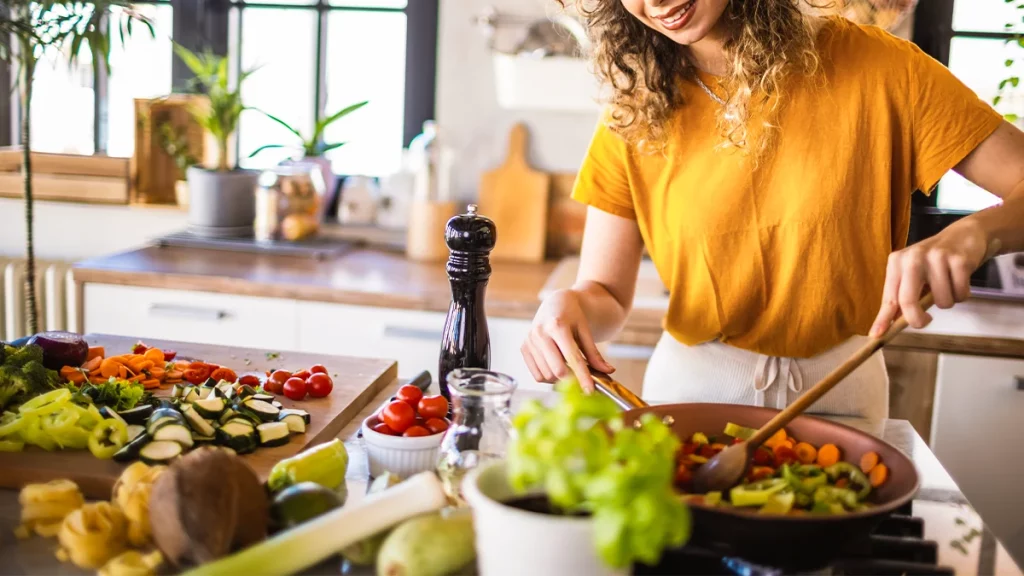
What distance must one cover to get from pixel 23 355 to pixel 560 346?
680 mm

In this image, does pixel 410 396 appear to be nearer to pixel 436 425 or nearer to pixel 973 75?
pixel 436 425

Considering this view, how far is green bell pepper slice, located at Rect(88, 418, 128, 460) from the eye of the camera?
1104 millimetres

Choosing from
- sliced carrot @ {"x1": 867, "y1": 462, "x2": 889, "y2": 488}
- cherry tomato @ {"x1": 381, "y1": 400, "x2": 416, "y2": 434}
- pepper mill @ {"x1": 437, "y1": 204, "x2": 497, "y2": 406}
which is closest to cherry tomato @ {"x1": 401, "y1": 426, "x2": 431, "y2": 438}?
cherry tomato @ {"x1": 381, "y1": 400, "x2": 416, "y2": 434}

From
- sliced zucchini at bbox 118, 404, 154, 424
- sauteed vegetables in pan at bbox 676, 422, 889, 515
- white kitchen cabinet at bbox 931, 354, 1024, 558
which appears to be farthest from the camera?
white kitchen cabinet at bbox 931, 354, 1024, 558

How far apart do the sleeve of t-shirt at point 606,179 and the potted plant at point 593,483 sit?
2.80ft

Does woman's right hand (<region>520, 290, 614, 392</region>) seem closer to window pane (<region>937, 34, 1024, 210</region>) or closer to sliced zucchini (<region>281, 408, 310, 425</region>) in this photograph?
sliced zucchini (<region>281, 408, 310, 425</region>)

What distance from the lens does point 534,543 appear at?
0.74 metres

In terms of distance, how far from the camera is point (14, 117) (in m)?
3.26

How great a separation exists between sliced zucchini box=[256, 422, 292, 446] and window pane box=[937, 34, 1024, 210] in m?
2.13

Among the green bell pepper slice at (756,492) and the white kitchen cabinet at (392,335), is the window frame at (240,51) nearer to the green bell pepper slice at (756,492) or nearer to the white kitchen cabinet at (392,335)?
the white kitchen cabinet at (392,335)

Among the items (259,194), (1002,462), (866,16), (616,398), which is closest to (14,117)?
(259,194)

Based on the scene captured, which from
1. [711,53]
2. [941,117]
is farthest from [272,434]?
[941,117]

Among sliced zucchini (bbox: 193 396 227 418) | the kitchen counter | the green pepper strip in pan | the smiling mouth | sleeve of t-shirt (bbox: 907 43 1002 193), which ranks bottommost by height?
the kitchen counter

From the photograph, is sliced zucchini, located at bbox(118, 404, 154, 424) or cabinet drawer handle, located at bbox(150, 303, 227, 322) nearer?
sliced zucchini, located at bbox(118, 404, 154, 424)
